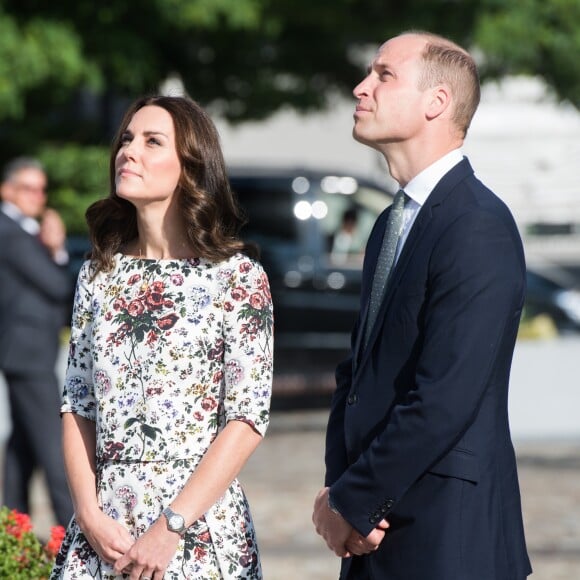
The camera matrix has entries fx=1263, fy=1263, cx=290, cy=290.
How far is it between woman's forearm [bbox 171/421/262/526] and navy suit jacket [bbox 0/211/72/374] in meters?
3.96

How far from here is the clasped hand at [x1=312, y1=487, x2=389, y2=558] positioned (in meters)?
2.87

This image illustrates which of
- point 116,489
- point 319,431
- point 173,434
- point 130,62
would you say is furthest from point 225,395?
point 130,62

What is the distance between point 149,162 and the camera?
320 cm

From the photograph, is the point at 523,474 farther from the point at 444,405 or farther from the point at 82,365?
the point at 444,405

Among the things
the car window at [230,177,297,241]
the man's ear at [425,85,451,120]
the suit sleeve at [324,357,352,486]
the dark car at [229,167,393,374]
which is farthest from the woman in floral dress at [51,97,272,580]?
the car window at [230,177,297,241]

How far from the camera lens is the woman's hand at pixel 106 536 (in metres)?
3.04

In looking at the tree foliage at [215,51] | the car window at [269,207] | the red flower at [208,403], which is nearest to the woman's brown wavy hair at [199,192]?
the red flower at [208,403]

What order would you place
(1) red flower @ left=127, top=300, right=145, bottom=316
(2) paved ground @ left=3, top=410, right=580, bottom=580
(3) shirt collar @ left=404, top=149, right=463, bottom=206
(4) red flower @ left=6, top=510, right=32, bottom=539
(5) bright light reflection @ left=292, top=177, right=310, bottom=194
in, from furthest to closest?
(5) bright light reflection @ left=292, top=177, right=310, bottom=194 < (2) paved ground @ left=3, top=410, right=580, bottom=580 < (4) red flower @ left=6, top=510, right=32, bottom=539 < (1) red flower @ left=127, top=300, right=145, bottom=316 < (3) shirt collar @ left=404, top=149, right=463, bottom=206

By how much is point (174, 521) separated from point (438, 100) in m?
1.17

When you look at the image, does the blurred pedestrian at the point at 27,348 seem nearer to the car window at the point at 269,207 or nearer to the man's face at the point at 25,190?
the man's face at the point at 25,190

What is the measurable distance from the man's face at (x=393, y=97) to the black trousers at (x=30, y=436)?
4087 millimetres

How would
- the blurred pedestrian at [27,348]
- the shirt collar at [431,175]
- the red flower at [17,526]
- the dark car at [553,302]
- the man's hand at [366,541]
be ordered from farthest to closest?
the dark car at [553,302] < the blurred pedestrian at [27,348] < the red flower at [17,526] < the shirt collar at [431,175] < the man's hand at [366,541]

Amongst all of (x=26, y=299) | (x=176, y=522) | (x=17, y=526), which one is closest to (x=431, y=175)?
(x=176, y=522)

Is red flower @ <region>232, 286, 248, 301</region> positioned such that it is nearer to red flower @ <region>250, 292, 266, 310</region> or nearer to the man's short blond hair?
red flower @ <region>250, 292, 266, 310</region>
